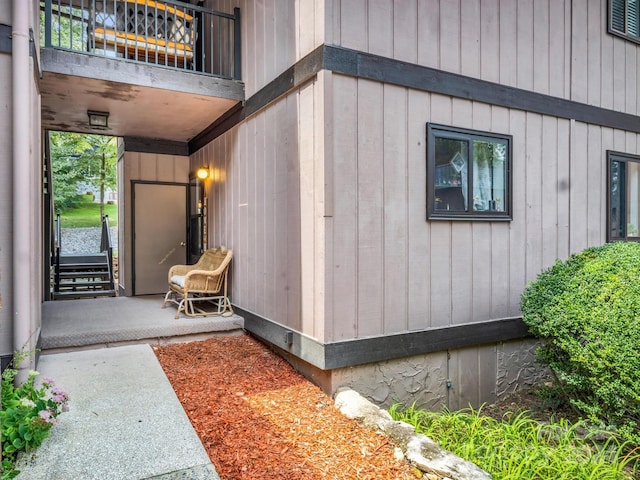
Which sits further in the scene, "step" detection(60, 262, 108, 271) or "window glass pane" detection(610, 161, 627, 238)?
"step" detection(60, 262, 108, 271)

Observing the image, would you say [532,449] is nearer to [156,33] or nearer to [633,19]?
[156,33]

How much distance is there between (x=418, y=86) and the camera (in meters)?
3.95

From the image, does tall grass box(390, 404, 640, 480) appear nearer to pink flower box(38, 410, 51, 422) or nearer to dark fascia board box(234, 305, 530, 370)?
dark fascia board box(234, 305, 530, 370)

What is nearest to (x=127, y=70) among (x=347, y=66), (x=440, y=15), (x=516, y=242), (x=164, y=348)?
(x=347, y=66)

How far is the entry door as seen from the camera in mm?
7074

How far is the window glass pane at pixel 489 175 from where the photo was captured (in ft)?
14.1

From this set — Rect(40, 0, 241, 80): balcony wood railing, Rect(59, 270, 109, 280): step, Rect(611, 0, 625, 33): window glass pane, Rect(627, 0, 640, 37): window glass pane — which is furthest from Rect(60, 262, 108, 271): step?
Rect(627, 0, 640, 37): window glass pane

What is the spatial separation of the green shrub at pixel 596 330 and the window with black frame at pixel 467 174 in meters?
0.93

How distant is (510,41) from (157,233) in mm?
5664

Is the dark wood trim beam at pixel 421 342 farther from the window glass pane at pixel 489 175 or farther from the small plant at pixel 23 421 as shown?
the small plant at pixel 23 421

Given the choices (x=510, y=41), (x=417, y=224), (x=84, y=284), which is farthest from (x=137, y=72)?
(x=84, y=284)

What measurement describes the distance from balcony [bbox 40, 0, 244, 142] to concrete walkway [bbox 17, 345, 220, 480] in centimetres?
283

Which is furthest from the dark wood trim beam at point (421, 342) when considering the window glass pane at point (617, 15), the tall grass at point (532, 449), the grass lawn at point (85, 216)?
the grass lawn at point (85, 216)

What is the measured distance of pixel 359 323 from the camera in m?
3.68
